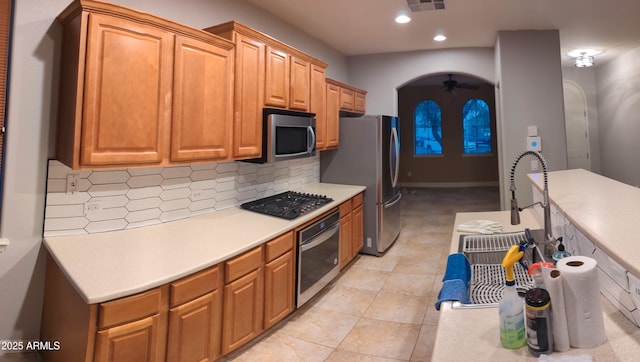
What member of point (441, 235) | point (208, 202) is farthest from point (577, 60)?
point (208, 202)

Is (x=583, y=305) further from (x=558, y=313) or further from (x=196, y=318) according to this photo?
(x=196, y=318)

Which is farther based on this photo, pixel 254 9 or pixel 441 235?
pixel 441 235

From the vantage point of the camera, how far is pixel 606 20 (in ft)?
11.9

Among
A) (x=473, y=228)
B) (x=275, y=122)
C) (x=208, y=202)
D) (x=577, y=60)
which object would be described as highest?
(x=577, y=60)

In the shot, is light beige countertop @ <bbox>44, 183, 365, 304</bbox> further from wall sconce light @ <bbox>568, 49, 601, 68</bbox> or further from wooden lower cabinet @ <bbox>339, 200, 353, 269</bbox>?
wall sconce light @ <bbox>568, 49, 601, 68</bbox>

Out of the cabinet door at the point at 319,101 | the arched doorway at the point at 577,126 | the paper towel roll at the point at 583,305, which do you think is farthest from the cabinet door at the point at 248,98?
the arched doorway at the point at 577,126

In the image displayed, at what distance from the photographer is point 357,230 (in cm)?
358

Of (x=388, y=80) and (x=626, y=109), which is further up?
(x=388, y=80)

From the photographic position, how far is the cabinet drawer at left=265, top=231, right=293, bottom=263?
6.67 ft

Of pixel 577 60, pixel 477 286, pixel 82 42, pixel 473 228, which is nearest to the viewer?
pixel 477 286

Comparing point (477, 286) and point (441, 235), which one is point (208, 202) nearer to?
point (477, 286)

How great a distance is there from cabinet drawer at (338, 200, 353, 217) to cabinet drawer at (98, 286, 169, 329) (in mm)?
1907

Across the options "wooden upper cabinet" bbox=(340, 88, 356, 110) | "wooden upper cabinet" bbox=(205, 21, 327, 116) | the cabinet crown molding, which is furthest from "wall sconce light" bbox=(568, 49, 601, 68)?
the cabinet crown molding

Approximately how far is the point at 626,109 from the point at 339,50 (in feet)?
16.5
